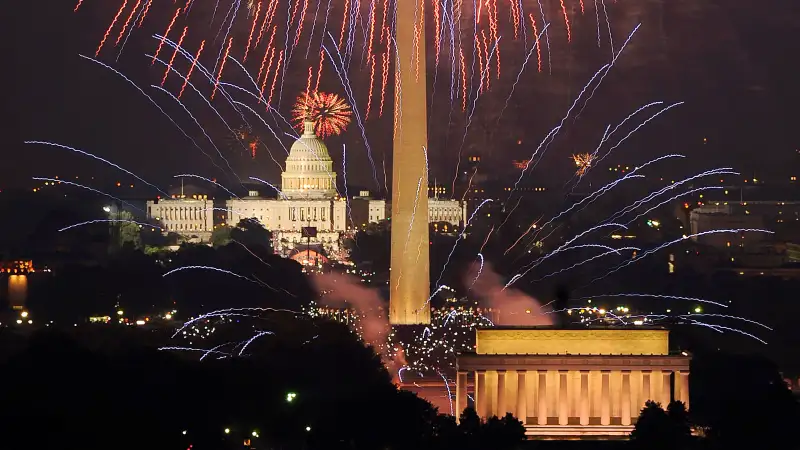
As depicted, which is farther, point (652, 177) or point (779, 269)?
point (652, 177)

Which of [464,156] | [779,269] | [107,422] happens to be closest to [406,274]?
[107,422]

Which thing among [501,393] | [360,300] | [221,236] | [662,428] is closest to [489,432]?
[662,428]

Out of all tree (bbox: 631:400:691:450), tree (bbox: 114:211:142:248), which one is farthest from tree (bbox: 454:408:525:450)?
tree (bbox: 114:211:142:248)

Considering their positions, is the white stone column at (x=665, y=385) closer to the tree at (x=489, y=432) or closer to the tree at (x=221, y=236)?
the tree at (x=489, y=432)

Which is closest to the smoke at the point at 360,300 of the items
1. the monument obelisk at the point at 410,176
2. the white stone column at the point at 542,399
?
the monument obelisk at the point at 410,176

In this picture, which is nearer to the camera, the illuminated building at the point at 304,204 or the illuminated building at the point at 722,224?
the illuminated building at the point at 722,224

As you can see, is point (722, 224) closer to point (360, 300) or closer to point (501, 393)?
point (360, 300)

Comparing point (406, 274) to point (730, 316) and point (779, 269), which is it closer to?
point (730, 316)
